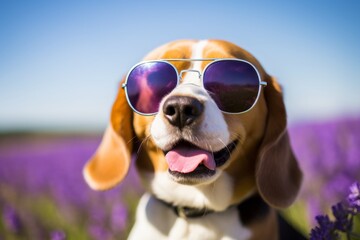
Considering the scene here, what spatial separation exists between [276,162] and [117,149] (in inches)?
39.9

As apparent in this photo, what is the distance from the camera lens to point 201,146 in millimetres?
Result: 2357

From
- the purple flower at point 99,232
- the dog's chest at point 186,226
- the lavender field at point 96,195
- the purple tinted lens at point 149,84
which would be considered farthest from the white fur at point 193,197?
the purple flower at point 99,232

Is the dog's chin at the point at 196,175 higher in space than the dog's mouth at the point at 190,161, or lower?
lower

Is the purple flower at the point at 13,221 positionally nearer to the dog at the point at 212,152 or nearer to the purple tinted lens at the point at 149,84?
the dog at the point at 212,152

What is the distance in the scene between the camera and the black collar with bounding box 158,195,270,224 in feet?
8.55

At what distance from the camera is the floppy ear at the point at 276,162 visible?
103 inches

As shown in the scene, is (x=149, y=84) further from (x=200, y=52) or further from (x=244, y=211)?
(x=244, y=211)

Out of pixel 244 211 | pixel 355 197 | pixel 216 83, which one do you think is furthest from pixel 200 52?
pixel 355 197

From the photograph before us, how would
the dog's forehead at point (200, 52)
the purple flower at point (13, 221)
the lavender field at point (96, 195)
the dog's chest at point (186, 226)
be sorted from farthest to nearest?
1. the lavender field at point (96, 195)
2. the purple flower at point (13, 221)
3. the dog's forehead at point (200, 52)
4. the dog's chest at point (186, 226)

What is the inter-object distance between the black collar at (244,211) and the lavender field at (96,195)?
2.17 ft

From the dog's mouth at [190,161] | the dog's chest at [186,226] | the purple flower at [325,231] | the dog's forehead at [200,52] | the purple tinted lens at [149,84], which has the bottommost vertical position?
the dog's chest at [186,226]

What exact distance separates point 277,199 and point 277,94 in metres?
0.65

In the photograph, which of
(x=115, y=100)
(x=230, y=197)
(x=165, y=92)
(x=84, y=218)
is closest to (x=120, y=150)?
(x=115, y=100)

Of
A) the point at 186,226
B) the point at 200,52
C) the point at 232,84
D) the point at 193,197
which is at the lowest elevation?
the point at 186,226
